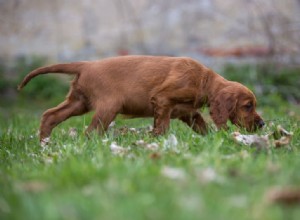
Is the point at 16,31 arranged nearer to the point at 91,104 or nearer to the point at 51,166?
the point at 91,104

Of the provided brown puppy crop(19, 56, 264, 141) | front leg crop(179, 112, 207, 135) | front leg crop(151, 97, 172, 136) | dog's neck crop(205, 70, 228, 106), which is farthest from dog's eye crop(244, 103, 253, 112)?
front leg crop(151, 97, 172, 136)

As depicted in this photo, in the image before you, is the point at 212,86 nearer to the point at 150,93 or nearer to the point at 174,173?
the point at 150,93

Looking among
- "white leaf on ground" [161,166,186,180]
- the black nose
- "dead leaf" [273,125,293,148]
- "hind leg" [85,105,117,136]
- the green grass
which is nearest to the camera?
the green grass

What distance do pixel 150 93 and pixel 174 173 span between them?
2.61 m

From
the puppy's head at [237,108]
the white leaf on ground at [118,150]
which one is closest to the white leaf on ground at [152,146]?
the white leaf on ground at [118,150]

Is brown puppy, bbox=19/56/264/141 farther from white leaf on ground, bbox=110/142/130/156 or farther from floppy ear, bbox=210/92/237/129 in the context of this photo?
white leaf on ground, bbox=110/142/130/156

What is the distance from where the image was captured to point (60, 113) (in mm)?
5645

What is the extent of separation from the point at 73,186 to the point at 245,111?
2882 millimetres

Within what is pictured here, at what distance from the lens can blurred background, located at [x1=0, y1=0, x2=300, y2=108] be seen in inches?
408

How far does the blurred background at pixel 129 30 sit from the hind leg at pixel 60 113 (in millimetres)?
4500

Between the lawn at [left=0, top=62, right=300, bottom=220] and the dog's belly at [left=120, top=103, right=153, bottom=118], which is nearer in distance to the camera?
the lawn at [left=0, top=62, right=300, bottom=220]

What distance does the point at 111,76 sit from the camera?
17.9ft

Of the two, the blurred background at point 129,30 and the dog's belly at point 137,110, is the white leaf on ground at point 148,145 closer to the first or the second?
the dog's belly at point 137,110

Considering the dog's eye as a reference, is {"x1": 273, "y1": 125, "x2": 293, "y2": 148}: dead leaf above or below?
above
